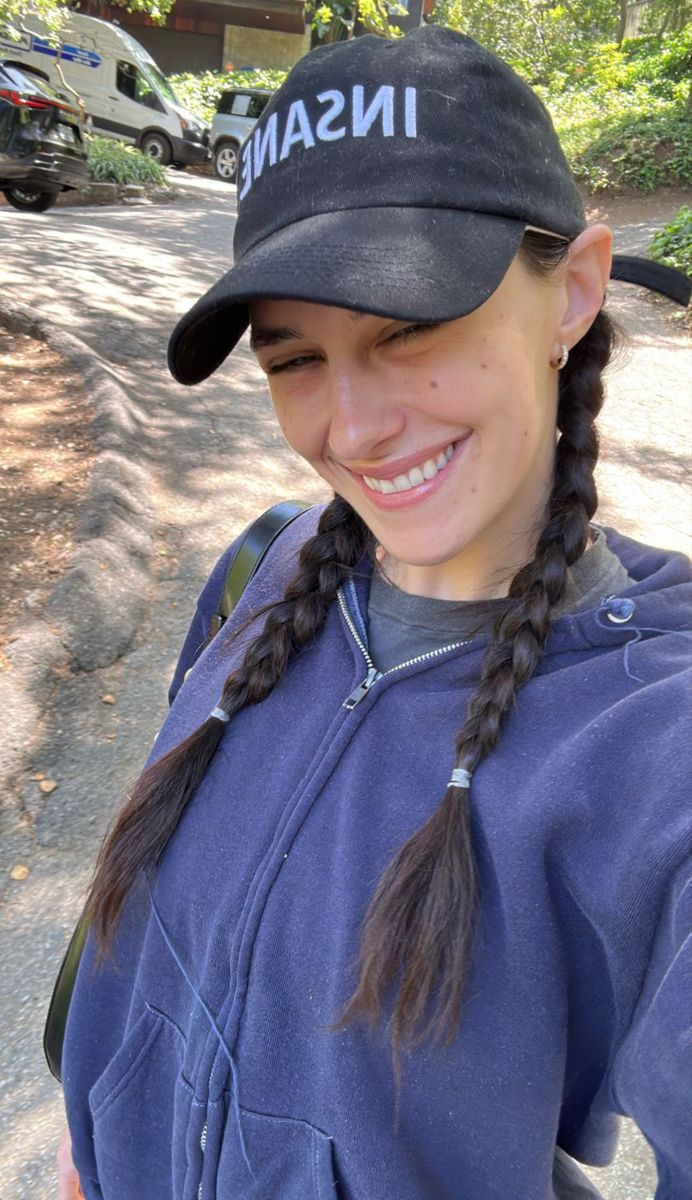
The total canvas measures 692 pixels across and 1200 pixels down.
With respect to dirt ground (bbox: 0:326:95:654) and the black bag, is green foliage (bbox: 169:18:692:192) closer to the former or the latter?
dirt ground (bbox: 0:326:95:654)

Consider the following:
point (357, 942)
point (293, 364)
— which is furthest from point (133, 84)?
point (357, 942)

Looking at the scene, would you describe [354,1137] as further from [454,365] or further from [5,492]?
[5,492]

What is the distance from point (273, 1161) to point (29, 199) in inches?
527

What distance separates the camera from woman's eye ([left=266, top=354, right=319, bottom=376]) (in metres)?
1.15

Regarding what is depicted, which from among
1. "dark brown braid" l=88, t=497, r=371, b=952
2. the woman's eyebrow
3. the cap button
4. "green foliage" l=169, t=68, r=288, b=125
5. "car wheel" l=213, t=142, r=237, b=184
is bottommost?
"dark brown braid" l=88, t=497, r=371, b=952

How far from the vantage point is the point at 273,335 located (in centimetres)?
113

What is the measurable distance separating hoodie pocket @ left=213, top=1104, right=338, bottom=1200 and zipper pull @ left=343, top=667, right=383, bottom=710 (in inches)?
18.4

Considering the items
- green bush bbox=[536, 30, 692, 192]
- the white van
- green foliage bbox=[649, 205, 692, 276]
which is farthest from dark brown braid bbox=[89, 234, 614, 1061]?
the white van

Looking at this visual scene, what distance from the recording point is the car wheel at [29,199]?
12.3 meters

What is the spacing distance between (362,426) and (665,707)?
46 centimetres

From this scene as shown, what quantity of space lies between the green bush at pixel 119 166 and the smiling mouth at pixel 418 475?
15098 mm

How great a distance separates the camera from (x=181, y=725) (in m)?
1.38

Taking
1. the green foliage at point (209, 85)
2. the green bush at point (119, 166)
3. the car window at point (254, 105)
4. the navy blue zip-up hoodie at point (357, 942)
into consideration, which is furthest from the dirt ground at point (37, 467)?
the green foliage at point (209, 85)

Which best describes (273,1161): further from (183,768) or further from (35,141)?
(35,141)
